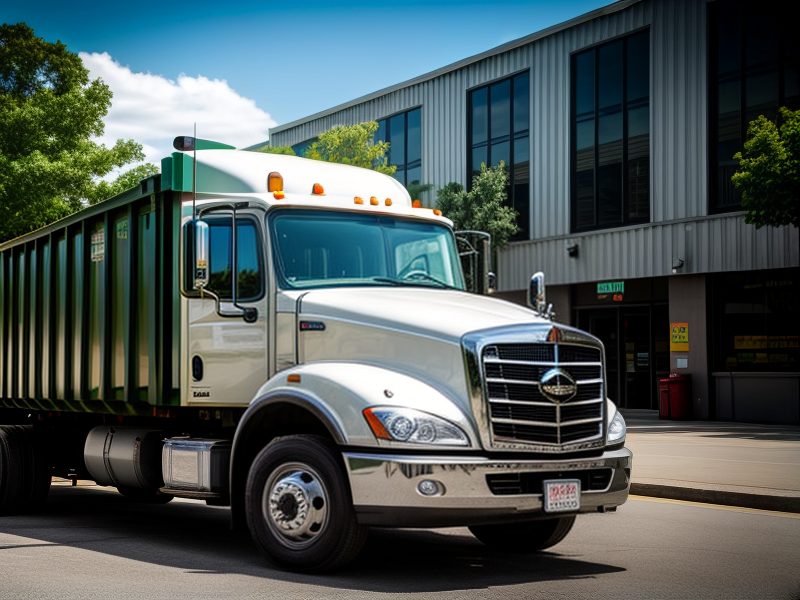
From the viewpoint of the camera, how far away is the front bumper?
7199mm

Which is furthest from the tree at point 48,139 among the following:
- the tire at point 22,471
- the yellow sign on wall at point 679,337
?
the tire at point 22,471

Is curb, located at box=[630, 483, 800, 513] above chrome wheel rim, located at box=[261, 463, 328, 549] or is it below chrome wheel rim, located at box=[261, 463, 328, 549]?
below

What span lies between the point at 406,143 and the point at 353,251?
2961cm

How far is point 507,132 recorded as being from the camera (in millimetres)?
33906

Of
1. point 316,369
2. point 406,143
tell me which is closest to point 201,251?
point 316,369

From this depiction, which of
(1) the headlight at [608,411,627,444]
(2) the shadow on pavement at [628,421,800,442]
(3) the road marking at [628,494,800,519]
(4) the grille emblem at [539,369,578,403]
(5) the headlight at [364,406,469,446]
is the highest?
(4) the grille emblem at [539,369,578,403]

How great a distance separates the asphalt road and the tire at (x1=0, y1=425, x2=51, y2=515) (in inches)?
7.5

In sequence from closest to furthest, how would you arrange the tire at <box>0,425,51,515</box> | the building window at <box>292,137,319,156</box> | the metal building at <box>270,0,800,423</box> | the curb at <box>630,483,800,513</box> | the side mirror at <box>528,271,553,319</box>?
the side mirror at <box>528,271,553,319</box>, the tire at <box>0,425,51,515</box>, the curb at <box>630,483,800,513</box>, the metal building at <box>270,0,800,423</box>, the building window at <box>292,137,319,156</box>

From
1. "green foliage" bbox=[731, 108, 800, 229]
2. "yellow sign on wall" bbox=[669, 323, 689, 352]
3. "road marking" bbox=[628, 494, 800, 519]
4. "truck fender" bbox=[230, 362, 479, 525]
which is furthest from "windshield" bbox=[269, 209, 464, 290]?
"yellow sign on wall" bbox=[669, 323, 689, 352]

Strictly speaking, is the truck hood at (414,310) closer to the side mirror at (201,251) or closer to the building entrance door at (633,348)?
the side mirror at (201,251)

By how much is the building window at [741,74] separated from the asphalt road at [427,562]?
16.6m

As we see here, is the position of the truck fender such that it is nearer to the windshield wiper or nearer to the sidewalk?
the windshield wiper

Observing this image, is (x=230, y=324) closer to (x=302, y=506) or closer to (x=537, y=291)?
(x=302, y=506)

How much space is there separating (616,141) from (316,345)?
23.3 metres
